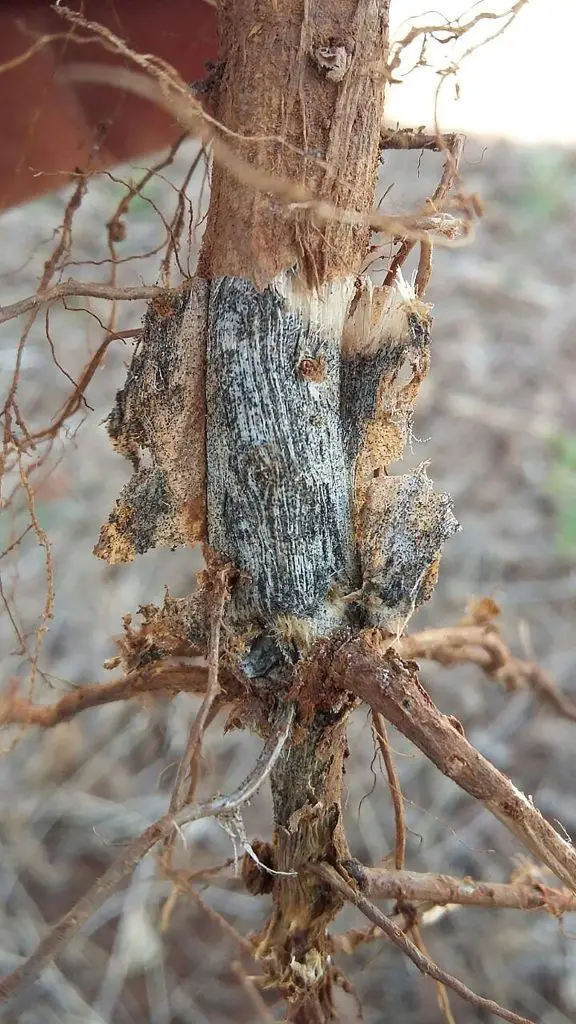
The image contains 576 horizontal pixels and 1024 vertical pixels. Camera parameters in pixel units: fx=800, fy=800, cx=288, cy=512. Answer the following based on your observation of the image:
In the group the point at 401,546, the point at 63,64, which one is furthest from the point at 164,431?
the point at 63,64

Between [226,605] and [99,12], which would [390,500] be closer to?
[226,605]

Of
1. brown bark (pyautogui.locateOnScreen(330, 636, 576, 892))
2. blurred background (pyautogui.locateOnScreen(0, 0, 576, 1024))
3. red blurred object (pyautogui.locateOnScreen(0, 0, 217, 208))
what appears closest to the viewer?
brown bark (pyautogui.locateOnScreen(330, 636, 576, 892))

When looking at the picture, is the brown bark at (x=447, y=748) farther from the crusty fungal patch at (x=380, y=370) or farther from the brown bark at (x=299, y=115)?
the brown bark at (x=299, y=115)

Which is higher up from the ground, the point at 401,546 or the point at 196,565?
the point at 196,565

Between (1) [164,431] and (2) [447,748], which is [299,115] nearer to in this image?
(1) [164,431]

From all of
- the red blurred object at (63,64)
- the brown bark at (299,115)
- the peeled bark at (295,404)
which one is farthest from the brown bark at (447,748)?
the red blurred object at (63,64)

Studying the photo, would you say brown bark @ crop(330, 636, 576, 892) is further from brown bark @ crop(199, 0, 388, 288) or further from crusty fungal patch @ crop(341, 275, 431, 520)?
brown bark @ crop(199, 0, 388, 288)

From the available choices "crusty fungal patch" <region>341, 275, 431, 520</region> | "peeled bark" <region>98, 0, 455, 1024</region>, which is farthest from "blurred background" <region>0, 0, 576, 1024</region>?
"crusty fungal patch" <region>341, 275, 431, 520</region>
